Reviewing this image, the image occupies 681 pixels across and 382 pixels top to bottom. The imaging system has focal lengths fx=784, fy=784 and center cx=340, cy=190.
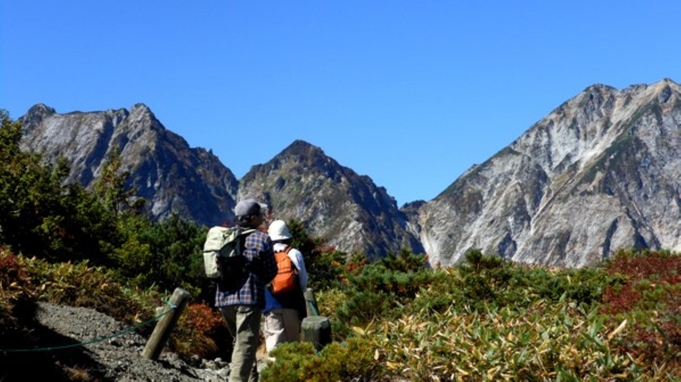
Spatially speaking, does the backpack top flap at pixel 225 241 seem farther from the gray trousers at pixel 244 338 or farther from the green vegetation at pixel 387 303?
the green vegetation at pixel 387 303

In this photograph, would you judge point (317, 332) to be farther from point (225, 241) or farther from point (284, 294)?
point (225, 241)

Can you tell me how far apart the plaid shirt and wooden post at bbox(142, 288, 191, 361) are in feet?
8.71

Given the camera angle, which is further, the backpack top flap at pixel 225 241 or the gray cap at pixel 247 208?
the gray cap at pixel 247 208

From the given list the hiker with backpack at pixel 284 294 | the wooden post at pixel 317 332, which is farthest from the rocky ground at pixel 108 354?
the wooden post at pixel 317 332

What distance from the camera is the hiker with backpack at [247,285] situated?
25.9 ft

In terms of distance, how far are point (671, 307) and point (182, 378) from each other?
6.31 meters

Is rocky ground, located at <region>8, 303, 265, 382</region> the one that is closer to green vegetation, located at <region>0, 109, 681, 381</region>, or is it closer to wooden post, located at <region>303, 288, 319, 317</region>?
green vegetation, located at <region>0, 109, 681, 381</region>

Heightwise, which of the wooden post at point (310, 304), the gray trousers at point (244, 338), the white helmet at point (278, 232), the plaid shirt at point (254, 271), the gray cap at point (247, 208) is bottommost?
the gray trousers at point (244, 338)

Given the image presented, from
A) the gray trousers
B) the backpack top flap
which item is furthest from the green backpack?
the gray trousers

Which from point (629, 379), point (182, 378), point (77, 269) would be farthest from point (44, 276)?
point (629, 379)

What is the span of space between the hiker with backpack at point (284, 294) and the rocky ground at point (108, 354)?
1912 millimetres

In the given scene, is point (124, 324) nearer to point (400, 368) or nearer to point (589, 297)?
point (400, 368)

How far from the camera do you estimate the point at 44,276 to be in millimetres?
12203

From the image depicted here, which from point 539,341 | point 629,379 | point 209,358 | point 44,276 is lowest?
point 629,379
